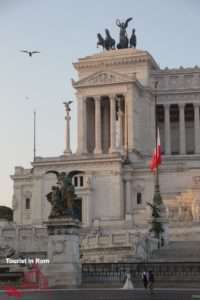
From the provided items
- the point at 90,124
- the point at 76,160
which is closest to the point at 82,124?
the point at 90,124

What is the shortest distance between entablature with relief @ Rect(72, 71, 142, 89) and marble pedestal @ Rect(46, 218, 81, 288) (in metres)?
59.9

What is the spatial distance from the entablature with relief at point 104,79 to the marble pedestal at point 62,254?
59948 millimetres

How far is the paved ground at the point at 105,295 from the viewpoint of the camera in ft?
97.7

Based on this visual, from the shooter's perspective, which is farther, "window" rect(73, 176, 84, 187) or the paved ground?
"window" rect(73, 176, 84, 187)

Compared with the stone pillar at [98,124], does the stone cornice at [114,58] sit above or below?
above

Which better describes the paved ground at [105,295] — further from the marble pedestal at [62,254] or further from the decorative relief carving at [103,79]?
the decorative relief carving at [103,79]

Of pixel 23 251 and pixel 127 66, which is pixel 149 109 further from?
pixel 23 251

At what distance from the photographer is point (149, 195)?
83.6m

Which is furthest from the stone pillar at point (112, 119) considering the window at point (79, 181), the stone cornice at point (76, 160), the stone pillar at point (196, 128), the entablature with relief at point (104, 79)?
the window at point (79, 181)

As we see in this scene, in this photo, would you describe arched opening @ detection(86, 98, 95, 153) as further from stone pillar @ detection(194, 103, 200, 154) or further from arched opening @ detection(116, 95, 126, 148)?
stone pillar @ detection(194, 103, 200, 154)

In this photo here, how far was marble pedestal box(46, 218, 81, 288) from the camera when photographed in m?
36.1

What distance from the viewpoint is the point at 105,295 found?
30.9 m

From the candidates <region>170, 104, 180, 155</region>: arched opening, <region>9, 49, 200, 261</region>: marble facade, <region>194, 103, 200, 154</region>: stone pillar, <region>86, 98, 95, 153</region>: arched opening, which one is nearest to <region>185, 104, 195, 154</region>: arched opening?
<region>9, 49, 200, 261</region>: marble facade

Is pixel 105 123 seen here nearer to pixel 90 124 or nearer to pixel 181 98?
pixel 90 124
